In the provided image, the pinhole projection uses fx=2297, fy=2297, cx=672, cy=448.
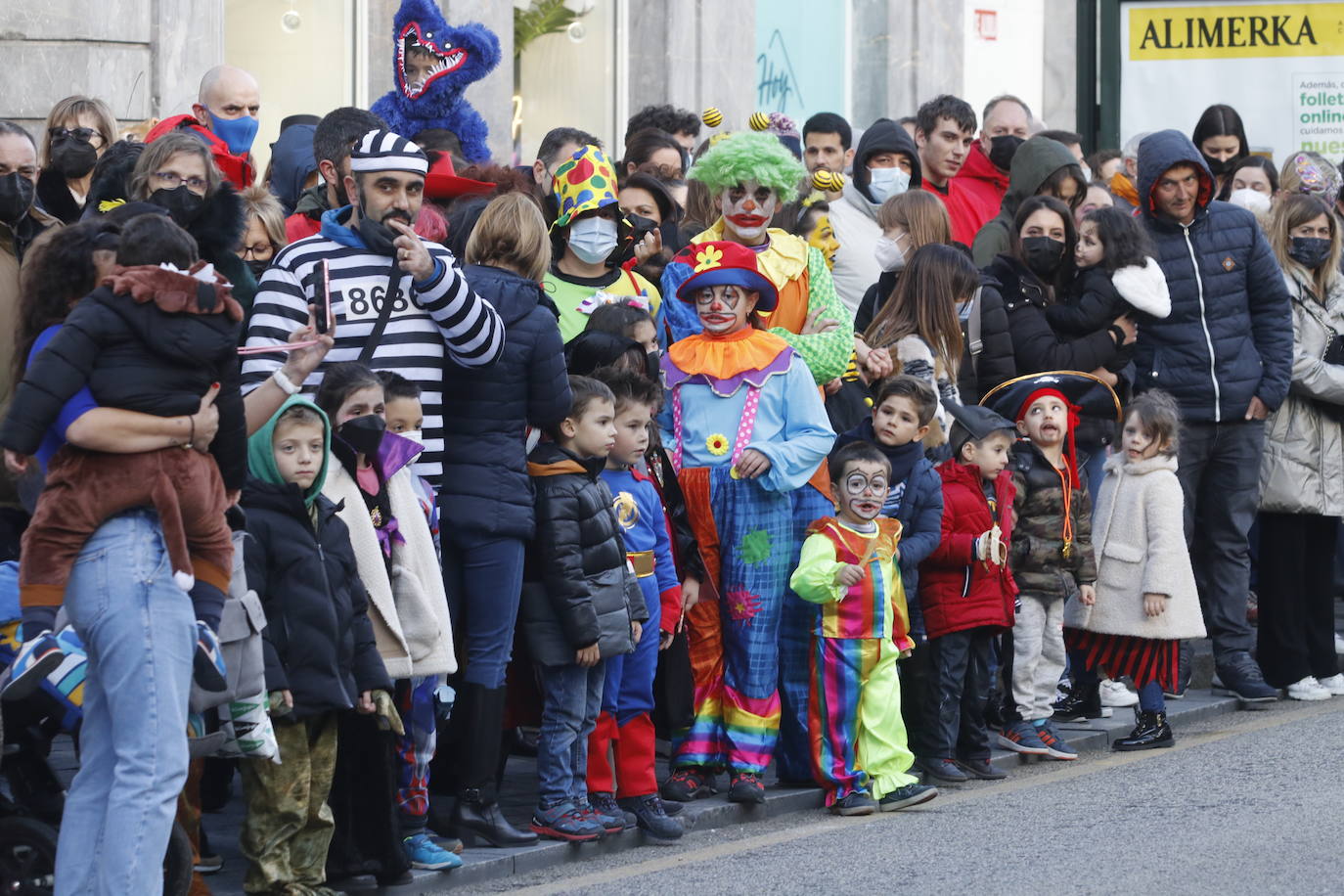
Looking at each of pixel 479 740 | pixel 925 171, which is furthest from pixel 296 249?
pixel 925 171

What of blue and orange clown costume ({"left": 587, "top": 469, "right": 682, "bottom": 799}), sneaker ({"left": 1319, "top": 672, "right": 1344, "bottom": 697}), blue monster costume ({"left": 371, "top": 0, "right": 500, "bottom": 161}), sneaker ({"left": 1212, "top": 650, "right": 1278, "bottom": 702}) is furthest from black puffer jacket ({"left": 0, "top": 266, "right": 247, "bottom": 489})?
sneaker ({"left": 1319, "top": 672, "right": 1344, "bottom": 697})

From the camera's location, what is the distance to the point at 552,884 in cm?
710

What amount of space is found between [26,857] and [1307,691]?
673 cm

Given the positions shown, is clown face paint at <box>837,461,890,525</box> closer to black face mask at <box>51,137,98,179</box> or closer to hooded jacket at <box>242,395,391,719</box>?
hooded jacket at <box>242,395,391,719</box>

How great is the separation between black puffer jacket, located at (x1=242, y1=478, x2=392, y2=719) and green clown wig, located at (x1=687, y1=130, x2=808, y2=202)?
9.59 ft

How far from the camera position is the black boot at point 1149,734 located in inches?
378

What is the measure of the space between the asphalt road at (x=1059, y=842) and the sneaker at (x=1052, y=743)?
2.5 inches

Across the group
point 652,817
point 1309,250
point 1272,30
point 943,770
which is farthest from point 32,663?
point 1272,30

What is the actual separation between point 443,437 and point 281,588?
1.12 meters

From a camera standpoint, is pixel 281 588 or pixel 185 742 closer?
pixel 185 742

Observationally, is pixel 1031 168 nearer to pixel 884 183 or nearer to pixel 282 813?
pixel 884 183

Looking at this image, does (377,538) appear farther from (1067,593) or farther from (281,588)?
(1067,593)

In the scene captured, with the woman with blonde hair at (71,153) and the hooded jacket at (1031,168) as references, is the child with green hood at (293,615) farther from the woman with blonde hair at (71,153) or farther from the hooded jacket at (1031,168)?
the hooded jacket at (1031,168)

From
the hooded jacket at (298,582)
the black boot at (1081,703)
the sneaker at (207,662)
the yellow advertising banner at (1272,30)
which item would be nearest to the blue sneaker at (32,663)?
the sneaker at (207,662)
